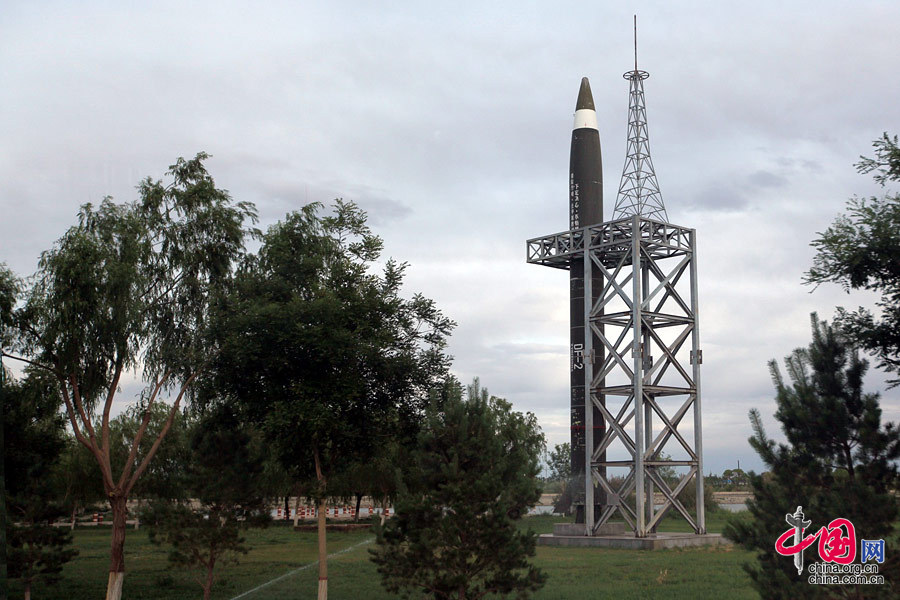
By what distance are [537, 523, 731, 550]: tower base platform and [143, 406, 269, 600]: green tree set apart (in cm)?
1508

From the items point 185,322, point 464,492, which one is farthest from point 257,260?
point 464,492

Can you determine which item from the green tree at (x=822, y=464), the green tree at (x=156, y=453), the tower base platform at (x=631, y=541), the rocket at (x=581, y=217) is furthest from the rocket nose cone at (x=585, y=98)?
Result: the green tree at (x=822, y=464)

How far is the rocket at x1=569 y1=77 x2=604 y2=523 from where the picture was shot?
129 ft

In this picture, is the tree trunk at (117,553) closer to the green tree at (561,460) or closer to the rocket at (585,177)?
the rocket at (585,177)

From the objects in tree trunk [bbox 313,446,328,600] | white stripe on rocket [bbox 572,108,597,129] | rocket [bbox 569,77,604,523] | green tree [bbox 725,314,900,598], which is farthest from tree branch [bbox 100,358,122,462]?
white stripe on rocket [bbox 572,108,597,129]

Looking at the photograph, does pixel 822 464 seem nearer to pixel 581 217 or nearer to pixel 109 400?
pixel 109 400

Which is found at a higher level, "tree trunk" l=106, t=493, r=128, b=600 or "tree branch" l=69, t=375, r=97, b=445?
"tree branch" l=69, t=375, r=97, b=445

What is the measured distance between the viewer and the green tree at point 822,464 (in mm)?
11750

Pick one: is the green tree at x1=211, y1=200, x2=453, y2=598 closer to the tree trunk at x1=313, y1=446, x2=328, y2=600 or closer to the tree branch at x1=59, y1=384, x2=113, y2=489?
the tree trunk at x1=313, y1=446, x2=328, y2=600

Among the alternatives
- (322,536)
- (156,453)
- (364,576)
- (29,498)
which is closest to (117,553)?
(29,498)

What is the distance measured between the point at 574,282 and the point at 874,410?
28138 mm

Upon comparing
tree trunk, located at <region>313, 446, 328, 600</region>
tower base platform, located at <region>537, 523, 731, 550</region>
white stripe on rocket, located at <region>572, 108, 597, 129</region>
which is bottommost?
tower base platform, located at <region>537, 523, 731, 550</region>

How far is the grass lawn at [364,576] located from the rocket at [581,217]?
18.7ft

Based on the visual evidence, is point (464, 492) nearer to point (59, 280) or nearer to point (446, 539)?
point (446, 539)
